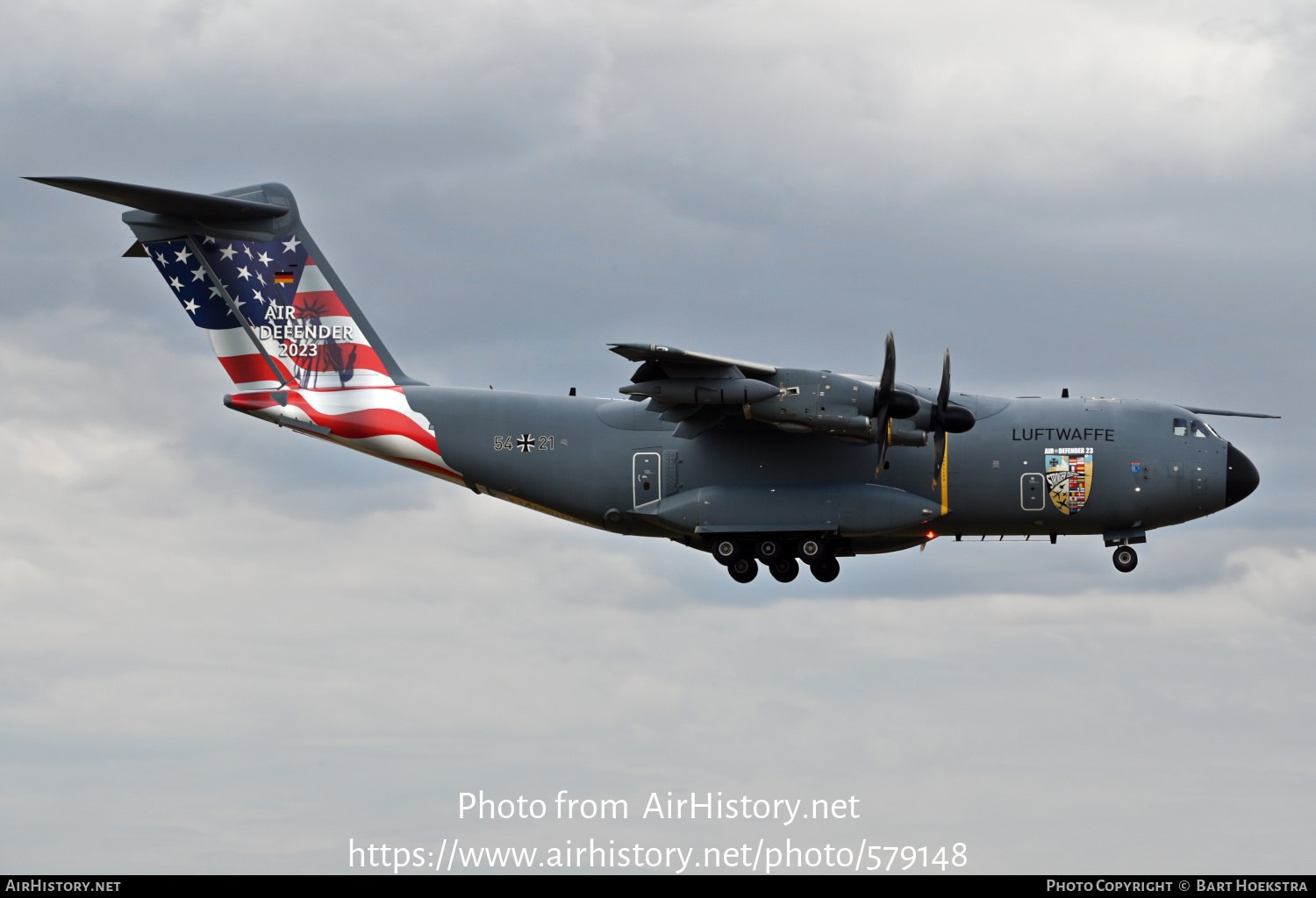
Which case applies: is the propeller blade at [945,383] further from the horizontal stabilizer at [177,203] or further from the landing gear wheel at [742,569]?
the horizontal stabilizer at [177,203]

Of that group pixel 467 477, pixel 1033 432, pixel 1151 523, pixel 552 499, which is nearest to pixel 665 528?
pixel 552 499

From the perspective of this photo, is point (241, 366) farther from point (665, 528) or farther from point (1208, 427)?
point (1208, 427)

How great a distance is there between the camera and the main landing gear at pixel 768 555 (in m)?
31.3

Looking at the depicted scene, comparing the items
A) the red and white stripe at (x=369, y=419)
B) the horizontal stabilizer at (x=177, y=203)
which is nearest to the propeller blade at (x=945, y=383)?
the red and white stripe at (x=369, y=419)

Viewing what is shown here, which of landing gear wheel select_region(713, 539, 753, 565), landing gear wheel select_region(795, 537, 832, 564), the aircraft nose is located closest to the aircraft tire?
landing gear wheel select_region(713, 539, 753, 565)

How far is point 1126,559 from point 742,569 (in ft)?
26.8

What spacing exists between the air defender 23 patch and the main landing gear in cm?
495

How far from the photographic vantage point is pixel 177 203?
33156mm

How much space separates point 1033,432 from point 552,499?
10.4 meters

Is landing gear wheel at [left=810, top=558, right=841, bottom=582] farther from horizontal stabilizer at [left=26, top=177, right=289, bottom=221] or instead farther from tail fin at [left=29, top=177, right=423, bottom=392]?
horizontal stabilizer at [left=26, top=177, right=289, bottom=221]

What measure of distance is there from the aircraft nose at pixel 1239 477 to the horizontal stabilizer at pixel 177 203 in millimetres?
21941

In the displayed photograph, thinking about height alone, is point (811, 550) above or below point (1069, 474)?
below

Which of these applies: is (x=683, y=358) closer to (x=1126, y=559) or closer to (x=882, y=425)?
(x=882, y=425)

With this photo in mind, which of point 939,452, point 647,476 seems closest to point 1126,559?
point 939,452
